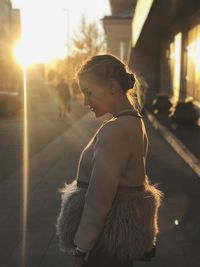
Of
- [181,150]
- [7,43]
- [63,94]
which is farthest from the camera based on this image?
[7,43]

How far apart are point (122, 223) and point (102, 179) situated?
0.29 metres

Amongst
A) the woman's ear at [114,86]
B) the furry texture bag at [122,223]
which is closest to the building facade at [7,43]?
the furry texture bag at [122,223]

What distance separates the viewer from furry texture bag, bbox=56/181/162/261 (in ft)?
8.05

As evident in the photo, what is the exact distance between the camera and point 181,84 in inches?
910

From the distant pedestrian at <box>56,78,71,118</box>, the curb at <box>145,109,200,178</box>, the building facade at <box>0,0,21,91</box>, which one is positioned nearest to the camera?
the curb at <box>145,109,200,178</box>

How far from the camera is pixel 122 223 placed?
8.08 feet

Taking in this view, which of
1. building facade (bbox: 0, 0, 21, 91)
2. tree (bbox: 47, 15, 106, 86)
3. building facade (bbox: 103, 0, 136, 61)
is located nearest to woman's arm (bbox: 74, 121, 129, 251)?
building facade (bbox: 0, 0, 21, 91)

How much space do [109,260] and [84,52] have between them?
60.4m

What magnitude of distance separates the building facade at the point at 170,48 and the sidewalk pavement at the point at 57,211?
22.3 ft

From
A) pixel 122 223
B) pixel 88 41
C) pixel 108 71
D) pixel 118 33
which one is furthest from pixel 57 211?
pixel 88 41

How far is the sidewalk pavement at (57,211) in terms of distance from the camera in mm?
4926

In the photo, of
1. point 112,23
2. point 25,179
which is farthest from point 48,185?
point 112,23

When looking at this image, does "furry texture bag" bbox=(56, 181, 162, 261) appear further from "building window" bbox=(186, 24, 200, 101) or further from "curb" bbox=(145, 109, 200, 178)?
"building window" bbox=(186, 24, 200, 101)

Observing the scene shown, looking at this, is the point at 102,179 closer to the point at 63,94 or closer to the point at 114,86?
the point at 114,86
